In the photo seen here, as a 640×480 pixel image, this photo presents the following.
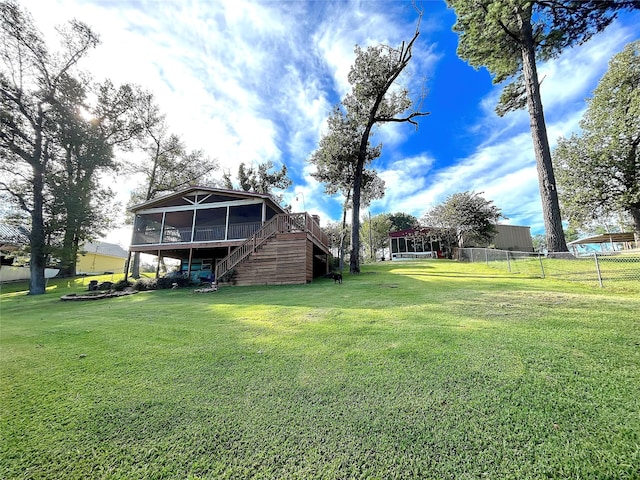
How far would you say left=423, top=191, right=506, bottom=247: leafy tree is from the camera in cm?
1933

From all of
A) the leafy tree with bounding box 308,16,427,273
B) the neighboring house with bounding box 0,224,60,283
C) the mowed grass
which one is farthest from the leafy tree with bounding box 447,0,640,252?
the neighboring house with bounding box 0,224,60,283

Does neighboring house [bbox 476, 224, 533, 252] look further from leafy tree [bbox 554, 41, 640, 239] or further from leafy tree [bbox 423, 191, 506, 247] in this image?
leafy tree [bbox 554, 41, 640, 239]

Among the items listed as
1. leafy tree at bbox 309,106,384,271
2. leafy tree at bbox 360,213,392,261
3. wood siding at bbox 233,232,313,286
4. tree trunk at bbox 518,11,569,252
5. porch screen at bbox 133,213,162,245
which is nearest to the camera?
tree trunk at bbox 518,11,569,252

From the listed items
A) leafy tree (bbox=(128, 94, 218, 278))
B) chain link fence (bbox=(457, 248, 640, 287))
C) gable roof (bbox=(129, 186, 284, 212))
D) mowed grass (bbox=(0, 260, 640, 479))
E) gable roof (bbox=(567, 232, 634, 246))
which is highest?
leafy tree (bbox=(128, 94, 218, 278))

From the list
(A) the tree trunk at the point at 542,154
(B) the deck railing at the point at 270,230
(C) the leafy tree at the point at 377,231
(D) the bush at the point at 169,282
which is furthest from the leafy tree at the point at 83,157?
(C) the leafy tree at the point at 377,231

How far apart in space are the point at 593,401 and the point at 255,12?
538 inches

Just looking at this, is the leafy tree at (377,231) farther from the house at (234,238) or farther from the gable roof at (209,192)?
the gable roof at (209,192)

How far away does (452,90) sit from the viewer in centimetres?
1519

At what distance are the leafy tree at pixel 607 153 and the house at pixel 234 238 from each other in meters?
19.5

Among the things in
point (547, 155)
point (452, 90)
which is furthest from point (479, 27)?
point (547, 155)

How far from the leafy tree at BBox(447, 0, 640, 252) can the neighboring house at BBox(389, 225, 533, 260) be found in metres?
13.4

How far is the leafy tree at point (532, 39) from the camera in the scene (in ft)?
33.2

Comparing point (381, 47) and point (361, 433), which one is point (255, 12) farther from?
point (361, 433)

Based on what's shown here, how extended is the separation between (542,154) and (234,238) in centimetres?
1505
